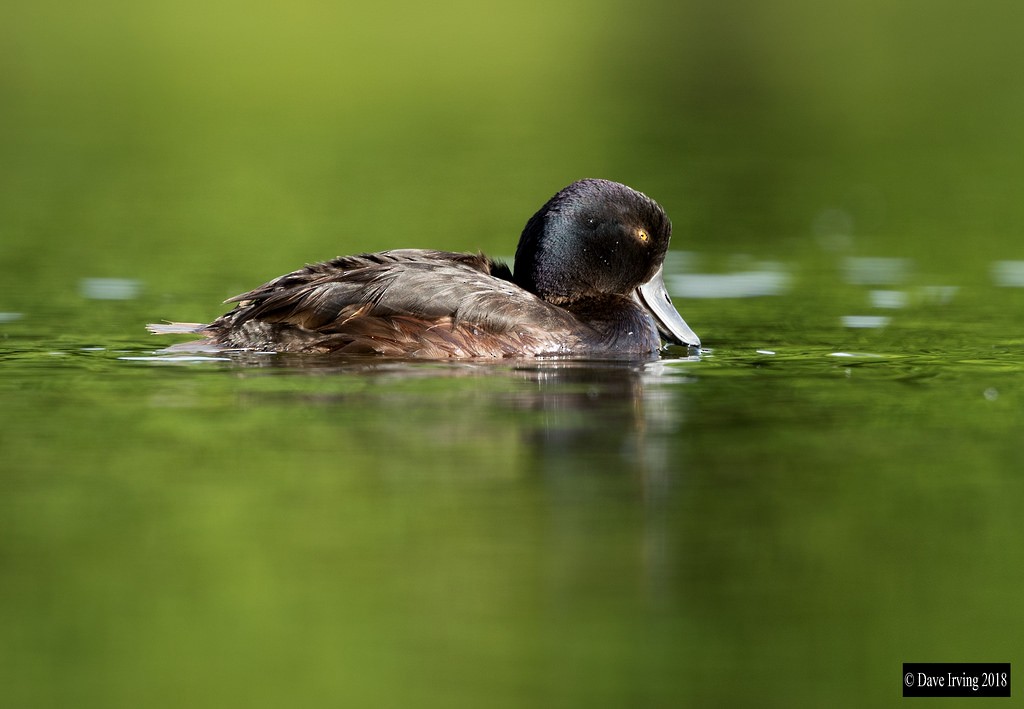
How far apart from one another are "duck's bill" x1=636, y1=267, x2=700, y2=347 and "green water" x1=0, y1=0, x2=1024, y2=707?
36 cm

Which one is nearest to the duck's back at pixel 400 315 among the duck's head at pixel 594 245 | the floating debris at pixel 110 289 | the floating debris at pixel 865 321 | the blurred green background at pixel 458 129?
the duck's head at pixel 594 245

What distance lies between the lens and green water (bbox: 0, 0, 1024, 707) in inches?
220

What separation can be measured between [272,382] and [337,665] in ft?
13.1

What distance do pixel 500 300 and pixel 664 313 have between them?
1500 millimetres

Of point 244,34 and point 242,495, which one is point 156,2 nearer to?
point 244,34

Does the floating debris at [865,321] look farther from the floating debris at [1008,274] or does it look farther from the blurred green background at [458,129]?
the blurred green background at [458,129]

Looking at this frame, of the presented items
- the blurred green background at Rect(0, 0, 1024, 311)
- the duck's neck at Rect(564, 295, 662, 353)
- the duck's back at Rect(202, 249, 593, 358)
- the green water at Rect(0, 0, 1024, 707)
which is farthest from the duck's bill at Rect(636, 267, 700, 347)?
the blurred green background at Rect(0, 0, 1024, 311)

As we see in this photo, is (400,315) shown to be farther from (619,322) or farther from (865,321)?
(865,321)

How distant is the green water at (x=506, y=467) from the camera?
5.60 meters

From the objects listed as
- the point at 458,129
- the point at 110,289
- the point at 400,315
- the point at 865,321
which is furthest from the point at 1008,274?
the point at 458,129

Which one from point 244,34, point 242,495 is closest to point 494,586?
point 242,495

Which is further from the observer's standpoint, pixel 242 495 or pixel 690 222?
pixel 690 222

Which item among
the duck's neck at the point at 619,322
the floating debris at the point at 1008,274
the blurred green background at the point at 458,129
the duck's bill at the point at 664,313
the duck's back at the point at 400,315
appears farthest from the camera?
the blurred green background at the point at 458,129

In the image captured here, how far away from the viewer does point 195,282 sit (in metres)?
13.6
